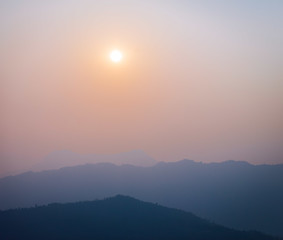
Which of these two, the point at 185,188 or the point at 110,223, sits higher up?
the point at 185,188

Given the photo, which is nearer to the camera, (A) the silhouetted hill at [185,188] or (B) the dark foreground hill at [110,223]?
(B) the dark foreground hill at [110,223]

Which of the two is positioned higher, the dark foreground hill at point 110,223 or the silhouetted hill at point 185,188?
the silhouetted hill at point 185,188

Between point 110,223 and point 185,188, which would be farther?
point 185,188

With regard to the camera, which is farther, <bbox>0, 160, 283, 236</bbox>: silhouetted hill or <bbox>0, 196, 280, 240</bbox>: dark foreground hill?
<bbox>0, 160, 283, 236</bbox>: silhouetted hill
